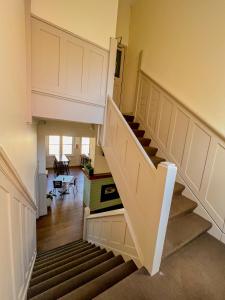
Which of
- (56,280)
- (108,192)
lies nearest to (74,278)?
(56,280)

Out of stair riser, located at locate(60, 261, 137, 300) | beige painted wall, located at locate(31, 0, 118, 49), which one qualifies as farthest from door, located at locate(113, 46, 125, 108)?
stair riser, located at locate(60, 261, 137, 300)

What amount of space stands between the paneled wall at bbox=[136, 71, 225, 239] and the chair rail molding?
0.98 m

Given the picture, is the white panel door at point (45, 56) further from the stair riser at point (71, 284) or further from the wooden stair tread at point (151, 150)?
the stair riser at point (71, 284)

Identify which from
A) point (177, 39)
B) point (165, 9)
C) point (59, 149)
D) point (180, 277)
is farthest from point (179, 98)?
point (59, 149)

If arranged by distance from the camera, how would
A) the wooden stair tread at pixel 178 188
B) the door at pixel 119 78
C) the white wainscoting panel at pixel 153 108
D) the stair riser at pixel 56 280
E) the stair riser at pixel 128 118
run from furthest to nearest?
1. the door at pixel 119 78
2. the stair riser at pixel 128 118
3. the white wainscoting panel at pixel 153 108
4. the wooden stair tread at pixel 178 188
5. the stair riser at pixel 56 280

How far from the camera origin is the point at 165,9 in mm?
3156

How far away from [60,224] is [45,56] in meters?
4.42

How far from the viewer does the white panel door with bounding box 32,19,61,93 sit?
2.18 m

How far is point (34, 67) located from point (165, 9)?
262cm

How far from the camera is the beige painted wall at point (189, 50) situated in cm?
233

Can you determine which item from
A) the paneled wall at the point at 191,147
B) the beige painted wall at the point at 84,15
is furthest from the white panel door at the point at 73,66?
the paneled wall at the point at 191,147

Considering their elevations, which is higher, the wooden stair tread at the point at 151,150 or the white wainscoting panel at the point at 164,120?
the white wainscoting panel at the point at 164,120

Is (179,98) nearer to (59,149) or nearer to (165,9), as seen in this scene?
(165,9)

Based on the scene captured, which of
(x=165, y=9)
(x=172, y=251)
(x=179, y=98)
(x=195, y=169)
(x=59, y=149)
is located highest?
(x=165, y=9)
